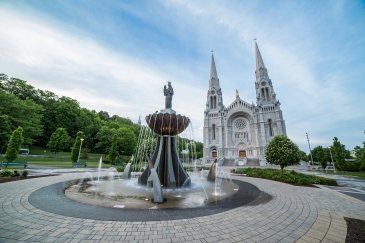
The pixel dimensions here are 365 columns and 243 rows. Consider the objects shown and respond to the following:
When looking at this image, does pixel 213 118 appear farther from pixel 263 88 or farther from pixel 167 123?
pixel 167 123

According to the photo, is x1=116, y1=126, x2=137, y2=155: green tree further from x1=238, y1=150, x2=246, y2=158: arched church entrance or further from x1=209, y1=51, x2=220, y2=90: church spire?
x1=209, y1=51, x2=220, y2=90: church spire

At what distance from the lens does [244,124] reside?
5819 centimetres

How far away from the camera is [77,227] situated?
381 cm

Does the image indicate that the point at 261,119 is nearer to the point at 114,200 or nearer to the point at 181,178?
the point at 181,178

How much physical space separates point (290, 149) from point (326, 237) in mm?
16606

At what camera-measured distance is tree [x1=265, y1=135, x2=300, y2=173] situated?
17680 mm

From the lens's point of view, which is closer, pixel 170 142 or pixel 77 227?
pixel 77 227

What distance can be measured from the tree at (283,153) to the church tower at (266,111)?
31773mm

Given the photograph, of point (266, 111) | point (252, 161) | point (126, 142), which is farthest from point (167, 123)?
point (266, 111)

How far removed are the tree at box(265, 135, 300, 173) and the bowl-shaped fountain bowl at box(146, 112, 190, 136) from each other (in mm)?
13206

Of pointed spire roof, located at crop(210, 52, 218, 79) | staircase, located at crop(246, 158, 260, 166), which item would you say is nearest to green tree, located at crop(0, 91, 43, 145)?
staircase, located at crop(246, 158, 260, 166)

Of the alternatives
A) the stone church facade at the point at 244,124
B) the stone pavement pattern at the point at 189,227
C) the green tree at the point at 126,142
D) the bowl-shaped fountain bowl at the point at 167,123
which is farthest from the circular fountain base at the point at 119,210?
the green tree at the point at 126,142

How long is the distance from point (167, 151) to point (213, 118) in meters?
52.1

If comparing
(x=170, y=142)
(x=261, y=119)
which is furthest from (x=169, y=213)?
(x=261, y=119)
